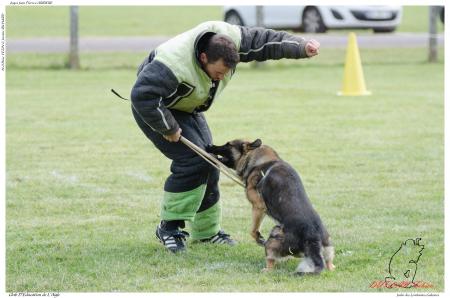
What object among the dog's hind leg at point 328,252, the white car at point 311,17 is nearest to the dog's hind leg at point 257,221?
the dog's hind leg at point 328,252

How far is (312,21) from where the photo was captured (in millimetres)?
21047

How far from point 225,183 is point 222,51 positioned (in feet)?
10.2

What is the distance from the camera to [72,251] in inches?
245

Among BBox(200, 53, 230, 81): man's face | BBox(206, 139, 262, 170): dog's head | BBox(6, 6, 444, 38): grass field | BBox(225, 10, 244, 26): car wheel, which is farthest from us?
BBox(6, 6, 444, 38): grass field

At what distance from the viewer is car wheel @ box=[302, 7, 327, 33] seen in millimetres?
20828

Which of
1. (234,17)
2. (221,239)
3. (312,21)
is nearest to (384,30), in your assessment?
(312,21)

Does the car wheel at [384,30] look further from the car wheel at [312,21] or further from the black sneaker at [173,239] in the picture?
the black sneaker at [173,239]

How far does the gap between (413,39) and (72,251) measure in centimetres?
1867

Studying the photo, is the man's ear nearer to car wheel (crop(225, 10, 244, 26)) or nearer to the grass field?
car wheel (crop(225, 10, 244, 26))

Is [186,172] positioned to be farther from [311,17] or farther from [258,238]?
[311,17]

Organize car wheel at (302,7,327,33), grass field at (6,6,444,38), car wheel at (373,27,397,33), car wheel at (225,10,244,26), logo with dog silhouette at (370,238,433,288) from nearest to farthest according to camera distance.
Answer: logo with dog silhouette at (370,238,433,288), car wheel at (302,7,327,33), car wheel at (225,10,244,26), car wheel at (373,27,397,33), grass field at (6,6,444,38)

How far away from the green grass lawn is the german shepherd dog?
124 mm

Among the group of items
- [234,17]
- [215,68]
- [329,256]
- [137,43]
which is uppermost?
[215,68]

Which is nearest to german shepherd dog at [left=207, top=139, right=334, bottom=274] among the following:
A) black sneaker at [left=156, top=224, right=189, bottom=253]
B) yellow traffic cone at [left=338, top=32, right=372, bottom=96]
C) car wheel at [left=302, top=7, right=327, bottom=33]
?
black sneaker at [left=156, top=224, right=189, bottom=253]
